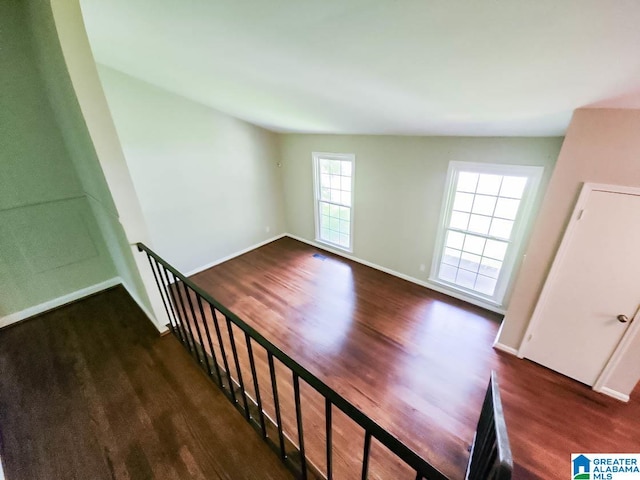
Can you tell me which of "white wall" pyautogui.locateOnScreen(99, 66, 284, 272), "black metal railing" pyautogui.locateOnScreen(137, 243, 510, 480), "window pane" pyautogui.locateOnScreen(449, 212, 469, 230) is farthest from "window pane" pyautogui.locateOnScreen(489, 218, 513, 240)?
"white wall" pyautogui.locateOnScreen(99, 66, 284, 272)

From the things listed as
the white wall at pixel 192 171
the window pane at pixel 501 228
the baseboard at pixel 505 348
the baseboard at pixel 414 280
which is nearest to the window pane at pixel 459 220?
the window pane at pixel 501 228

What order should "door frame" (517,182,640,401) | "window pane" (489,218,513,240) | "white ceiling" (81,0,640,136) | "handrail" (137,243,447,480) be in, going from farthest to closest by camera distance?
"window pane" (489,218,513,240) < "door frame" (517,182,640,401) < "white ceiling" (81,0,640,136) < "handrail" (137,243,447,480)

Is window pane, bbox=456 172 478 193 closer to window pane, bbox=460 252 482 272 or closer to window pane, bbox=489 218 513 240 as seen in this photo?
window pane, bbox=489 218 513 240

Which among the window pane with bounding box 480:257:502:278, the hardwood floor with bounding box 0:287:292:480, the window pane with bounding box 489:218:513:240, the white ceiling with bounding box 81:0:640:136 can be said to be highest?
the white ceiling with bounding box 81:0:640:136

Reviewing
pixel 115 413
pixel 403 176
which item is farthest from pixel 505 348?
pixel 115 413

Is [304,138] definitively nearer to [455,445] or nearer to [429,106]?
[429,106]

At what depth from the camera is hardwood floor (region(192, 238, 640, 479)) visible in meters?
2.11

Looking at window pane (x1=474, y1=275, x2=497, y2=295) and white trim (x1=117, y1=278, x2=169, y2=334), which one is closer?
white trim (x1=117, y1=278, x2=169, y2=334)

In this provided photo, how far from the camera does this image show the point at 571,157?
2.14m

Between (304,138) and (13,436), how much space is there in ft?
16.8

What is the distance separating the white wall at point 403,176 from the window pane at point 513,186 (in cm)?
20

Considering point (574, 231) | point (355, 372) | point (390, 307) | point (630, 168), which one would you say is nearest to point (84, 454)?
point (355, 372)

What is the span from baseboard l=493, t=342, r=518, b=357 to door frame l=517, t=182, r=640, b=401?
0.30 metres

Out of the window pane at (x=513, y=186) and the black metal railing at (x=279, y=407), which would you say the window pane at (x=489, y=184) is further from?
the black metal railing at (x=279, y=407)
